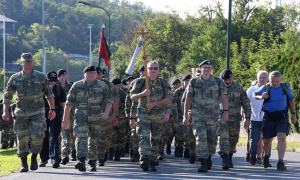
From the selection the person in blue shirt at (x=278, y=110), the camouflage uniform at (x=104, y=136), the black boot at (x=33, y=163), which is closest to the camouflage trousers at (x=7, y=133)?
the camouflage uniform at (x=104, y=136)

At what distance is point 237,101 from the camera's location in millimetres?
11859

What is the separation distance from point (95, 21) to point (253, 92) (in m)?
162

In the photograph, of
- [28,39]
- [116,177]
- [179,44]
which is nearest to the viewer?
[116,177]

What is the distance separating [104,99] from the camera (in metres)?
10.9

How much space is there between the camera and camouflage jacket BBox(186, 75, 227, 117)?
10.7 meters

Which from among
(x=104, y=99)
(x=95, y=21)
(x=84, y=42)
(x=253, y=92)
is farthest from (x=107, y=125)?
(x=95, y=21)

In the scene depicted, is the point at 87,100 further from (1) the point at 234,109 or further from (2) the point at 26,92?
(1) the point at 234,109

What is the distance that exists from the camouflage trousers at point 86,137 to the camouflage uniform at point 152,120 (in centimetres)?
85

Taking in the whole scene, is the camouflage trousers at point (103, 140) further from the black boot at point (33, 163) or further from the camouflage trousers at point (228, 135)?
the camouflage trousers at point (228, 135)

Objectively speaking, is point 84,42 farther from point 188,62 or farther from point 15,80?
point 15,80

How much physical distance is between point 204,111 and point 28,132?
3.35 m

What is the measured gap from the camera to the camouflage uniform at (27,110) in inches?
419

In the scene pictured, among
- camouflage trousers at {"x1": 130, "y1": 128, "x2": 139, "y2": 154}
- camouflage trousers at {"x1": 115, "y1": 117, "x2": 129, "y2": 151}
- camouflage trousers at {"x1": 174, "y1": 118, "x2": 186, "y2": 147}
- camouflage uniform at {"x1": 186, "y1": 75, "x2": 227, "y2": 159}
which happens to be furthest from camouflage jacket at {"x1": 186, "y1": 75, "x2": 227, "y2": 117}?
camouflage trousers at {"x1": 174, "y1": 118, "x2": 186, "y2": 147}

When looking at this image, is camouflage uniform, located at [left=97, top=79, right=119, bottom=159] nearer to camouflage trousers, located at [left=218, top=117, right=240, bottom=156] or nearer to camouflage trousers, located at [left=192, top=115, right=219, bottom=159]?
camouflage trousers, located at [left=192, top=115, right=219, bottom=159]
